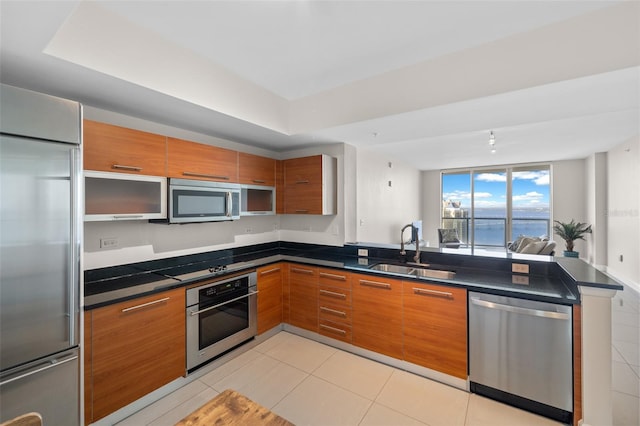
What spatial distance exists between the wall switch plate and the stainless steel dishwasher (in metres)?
0.60

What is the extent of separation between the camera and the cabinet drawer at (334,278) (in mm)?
2760

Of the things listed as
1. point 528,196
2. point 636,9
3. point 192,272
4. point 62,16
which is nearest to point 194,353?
point 192,272

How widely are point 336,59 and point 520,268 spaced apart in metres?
2.37

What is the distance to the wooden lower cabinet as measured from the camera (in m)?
2.76

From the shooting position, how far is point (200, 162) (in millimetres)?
2637

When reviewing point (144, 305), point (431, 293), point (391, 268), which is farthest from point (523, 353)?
point (144, 305)

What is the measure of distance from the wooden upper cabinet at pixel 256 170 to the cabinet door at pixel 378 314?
1576 millimetres

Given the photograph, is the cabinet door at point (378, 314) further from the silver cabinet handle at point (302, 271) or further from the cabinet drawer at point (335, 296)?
the silver cabinet handle at point (302, 271)

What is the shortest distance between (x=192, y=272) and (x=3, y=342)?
1.26 metres

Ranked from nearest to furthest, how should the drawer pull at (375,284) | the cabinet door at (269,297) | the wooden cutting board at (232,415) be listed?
the wooden cutting board at (232,415) → the drawer pull at (375,284) → the cabinet door at (269,297)

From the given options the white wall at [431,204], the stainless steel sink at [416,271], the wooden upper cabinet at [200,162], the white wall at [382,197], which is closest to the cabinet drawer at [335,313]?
the stainless steel sink at [416,271]

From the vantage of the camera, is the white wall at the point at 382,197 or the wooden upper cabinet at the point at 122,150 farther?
the white wall at the point at 382,197

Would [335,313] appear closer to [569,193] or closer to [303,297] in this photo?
[303,297]

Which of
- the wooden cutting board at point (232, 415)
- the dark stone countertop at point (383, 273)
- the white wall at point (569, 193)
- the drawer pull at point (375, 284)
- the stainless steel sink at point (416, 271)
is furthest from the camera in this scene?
the white wall at point (569, 193)
